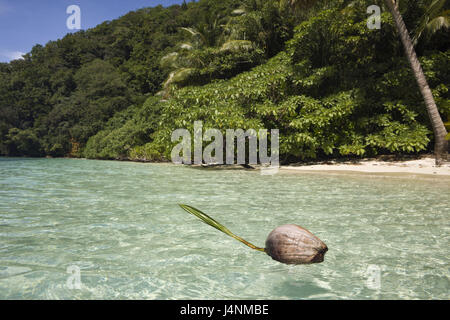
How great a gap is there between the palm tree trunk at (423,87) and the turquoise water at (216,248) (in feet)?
17.4

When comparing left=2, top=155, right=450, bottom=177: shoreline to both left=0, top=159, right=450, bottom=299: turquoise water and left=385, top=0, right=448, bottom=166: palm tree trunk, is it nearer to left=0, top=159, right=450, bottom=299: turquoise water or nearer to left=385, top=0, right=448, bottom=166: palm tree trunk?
left=385, top=0, right=448, bottom=166: palm tree trunk

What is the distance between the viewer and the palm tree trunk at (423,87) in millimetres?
9555

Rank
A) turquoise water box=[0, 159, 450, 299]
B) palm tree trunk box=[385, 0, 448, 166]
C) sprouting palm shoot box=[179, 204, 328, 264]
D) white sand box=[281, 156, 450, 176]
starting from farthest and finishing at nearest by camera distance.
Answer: palm tree trunk box=[385, 0, 448, 166] < white sand box=[281, 156, 450, 176] < sprouting palm shoot box=[179, 204, 328, 264] < turquoise water box=[0, 159, 450, 299]

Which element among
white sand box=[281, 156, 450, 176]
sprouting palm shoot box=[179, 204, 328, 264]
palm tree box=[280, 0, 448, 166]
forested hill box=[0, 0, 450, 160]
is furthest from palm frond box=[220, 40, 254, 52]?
sprouting palm shoot box=[179, 204, 328, 264]

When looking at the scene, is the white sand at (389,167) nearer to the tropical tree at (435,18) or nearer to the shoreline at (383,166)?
the shoreline at (383,166)

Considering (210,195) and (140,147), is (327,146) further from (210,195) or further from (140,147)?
(140,147)

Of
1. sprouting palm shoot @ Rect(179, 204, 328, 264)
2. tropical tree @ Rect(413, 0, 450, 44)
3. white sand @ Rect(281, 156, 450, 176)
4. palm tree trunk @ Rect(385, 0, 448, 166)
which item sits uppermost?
tropical tree @ Rect(413, 0, 450, 44)

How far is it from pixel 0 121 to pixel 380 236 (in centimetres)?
5132

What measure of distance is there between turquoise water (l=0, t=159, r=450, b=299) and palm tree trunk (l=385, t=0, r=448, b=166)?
17.4ft

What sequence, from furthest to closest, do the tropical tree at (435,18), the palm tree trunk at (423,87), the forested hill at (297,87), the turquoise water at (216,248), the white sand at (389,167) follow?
the forested hill at (297,87) < the tropical tree at (435,18) < the palm tree trunk at (423,87) < the white sand at (389,167) < the turquoise water at (216,248)

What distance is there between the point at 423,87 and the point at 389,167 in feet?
9.74

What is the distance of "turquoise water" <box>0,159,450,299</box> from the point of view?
7.14ft

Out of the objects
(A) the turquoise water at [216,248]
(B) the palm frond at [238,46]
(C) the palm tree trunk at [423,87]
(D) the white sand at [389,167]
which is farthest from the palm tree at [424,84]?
(B) the palm frond at [238,46]
